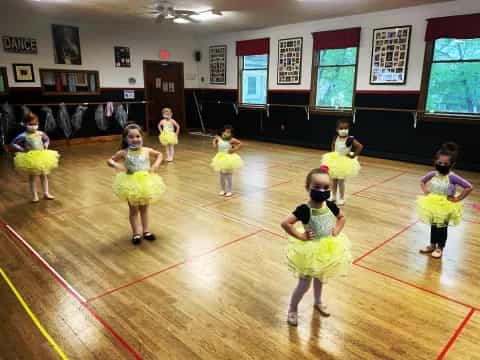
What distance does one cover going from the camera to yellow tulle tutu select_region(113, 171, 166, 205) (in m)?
3.49

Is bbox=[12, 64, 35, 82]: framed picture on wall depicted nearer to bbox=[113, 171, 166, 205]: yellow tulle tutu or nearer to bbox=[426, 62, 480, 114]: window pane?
bbox=[113, 171, 166, 205]: yellow tulle tutu

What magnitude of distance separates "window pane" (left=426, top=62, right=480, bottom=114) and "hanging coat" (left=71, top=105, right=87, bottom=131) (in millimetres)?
8653

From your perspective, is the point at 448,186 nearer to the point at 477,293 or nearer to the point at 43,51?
the point at 477,293

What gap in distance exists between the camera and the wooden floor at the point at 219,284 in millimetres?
2307

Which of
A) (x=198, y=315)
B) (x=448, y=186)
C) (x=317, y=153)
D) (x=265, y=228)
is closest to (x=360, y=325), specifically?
(x=198, y=315)

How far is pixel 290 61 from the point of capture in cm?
984

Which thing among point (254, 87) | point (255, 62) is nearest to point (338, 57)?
point (255, 62)

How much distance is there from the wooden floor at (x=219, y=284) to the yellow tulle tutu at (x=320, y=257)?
0.48 m

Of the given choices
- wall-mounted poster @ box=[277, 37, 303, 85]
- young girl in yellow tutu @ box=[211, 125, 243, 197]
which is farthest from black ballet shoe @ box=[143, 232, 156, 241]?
wall-mounted poster @ box=[277, 37, 303, 85]

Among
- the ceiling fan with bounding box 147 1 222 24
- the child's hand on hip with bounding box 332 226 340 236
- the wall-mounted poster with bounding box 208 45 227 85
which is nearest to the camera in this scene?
the child's hand on hip with bounding box 332 226 340 236

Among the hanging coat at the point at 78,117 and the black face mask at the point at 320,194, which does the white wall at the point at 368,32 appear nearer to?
the hanging coat at the point at 78,117

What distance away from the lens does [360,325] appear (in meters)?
2.48

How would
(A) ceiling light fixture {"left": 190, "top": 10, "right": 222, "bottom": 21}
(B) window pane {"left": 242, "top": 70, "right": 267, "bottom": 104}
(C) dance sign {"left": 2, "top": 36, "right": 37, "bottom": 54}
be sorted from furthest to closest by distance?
(B) window pane {"left": 242, "top": 70, "right": 267, "bottom": 104}, (C) dance sign {"left": 2, "top": 36, "right": 37, "bottom": 54}, (A) ceiling light fixture {"left": 190, "top": 10, "right": 222, "bottom": 21}

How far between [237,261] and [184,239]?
0.77 m
